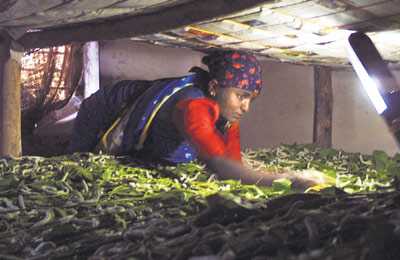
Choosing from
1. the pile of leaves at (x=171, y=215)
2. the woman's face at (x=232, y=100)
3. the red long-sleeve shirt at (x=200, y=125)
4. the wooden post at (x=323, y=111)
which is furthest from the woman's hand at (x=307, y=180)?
the wooden post at (x=323, y=111)

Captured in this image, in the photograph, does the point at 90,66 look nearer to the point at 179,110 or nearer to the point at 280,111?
the point at 280,111

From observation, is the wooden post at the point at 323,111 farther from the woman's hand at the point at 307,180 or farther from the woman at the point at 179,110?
the woman's hand at the point at 307,180

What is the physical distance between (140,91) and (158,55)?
2973 mm

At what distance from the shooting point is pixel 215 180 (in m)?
2.97

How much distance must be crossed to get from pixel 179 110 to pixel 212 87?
15.6 inches

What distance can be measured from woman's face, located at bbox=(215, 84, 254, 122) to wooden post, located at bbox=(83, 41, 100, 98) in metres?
3.15

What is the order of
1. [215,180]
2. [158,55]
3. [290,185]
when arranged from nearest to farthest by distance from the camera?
[290,185]
[215,180]
[158,55]

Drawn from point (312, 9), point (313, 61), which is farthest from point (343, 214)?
point (313, 61)

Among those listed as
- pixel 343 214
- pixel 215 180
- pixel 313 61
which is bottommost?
pixel 215 180

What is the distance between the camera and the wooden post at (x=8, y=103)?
414 cm

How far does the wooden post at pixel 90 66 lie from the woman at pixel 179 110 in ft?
8.44

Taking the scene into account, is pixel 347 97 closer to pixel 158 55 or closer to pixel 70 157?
pixel 158 55

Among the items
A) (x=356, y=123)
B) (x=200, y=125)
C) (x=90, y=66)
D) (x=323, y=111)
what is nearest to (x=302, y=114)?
(x=356, y=123)

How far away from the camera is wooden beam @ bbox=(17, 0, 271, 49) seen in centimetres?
283
